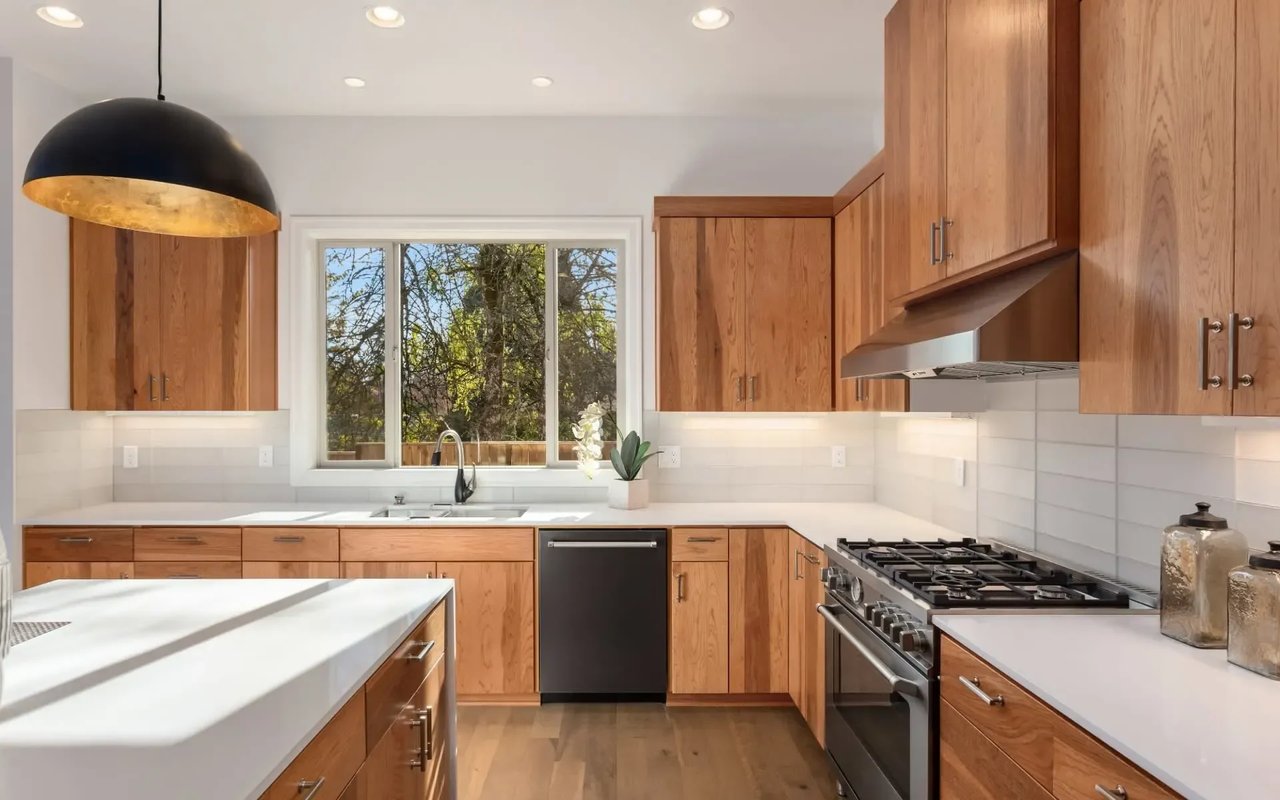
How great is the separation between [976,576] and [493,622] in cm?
205

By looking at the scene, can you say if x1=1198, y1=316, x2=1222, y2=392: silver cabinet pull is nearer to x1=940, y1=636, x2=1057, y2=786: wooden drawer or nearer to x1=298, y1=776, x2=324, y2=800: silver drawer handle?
x1=940, y1=636, x2=1057, y2=786: wooden drawer

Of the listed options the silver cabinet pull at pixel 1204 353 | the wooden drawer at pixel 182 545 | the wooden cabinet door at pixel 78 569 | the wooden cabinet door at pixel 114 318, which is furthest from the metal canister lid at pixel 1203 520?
the wooden cabinet door at pixel 114 318

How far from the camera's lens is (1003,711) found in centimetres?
143

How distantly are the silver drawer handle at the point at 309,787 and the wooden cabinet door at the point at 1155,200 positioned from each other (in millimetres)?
1586

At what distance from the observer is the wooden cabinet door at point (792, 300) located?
3.40 meters

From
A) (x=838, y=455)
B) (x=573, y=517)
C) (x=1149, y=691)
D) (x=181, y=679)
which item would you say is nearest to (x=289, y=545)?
(x=573, y=517)

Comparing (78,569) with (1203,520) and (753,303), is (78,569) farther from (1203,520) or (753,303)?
(1203,520)

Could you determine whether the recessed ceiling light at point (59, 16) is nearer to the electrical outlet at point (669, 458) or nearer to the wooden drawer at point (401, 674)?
the wooden drawer at point (401, 674)

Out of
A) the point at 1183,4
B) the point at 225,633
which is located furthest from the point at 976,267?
the point at 225,633

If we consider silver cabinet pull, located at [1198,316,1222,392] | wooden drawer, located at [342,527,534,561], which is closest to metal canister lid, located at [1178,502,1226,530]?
silver cabinet pull, located at [1198,316,1222,392]

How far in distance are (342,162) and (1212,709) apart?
398cm

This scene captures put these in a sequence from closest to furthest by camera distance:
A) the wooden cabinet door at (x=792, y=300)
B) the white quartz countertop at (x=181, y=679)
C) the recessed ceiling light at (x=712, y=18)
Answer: the white quartz countertop at (x=181, y=679)
the recessed ceiling light at (x=712, y=18)
the wooden cabinet door at (x=792, y=300)

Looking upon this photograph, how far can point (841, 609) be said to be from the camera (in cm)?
240

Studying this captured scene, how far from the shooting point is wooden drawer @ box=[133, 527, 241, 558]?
3.20 metres
